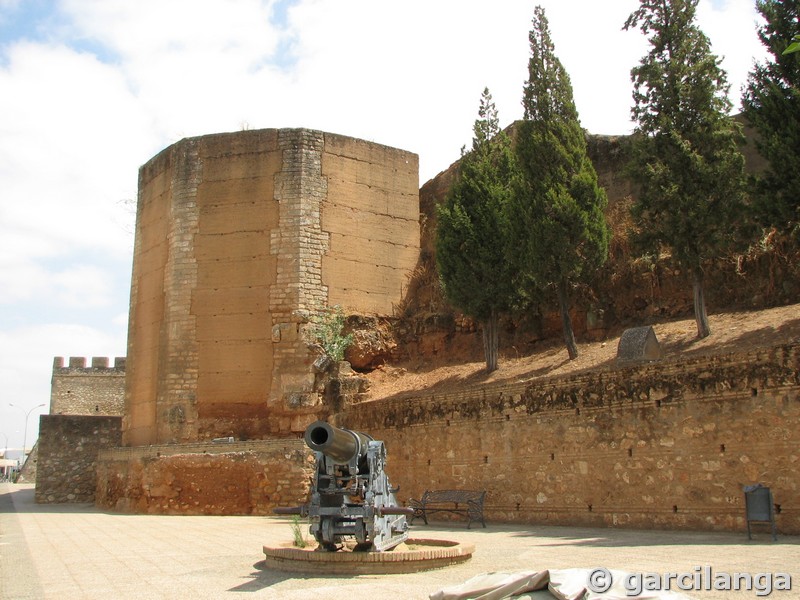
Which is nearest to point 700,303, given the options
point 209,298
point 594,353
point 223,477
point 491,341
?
point 594,353

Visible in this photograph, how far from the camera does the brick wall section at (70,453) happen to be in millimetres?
22969

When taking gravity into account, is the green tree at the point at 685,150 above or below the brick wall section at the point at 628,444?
above

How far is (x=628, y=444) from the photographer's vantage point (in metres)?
10.9

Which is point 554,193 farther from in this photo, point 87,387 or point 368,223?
point 87,387

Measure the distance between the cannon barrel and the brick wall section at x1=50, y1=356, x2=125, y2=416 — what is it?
36340mm

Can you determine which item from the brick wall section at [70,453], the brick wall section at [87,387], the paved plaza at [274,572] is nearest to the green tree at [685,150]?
the paved plaza at [274,572]

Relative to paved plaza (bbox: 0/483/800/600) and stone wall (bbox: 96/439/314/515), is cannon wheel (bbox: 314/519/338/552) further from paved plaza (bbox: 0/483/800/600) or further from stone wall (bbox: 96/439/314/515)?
stone wall (bbox: 96/439/314/515)

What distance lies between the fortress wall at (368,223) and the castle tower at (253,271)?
31 mm

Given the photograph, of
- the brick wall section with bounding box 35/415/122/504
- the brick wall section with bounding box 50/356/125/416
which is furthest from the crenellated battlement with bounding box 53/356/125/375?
the brick wall section with bounding box 35/415/122/504

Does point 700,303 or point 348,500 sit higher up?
point 700,303

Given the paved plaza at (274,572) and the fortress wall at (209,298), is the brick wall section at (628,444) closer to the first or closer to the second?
the paved plaza at (274,572)

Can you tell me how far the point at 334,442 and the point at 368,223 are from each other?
13.2m

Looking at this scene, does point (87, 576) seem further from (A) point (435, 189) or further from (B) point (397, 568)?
(A) point (435, 189)

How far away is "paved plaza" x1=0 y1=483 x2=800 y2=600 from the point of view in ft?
21.1
